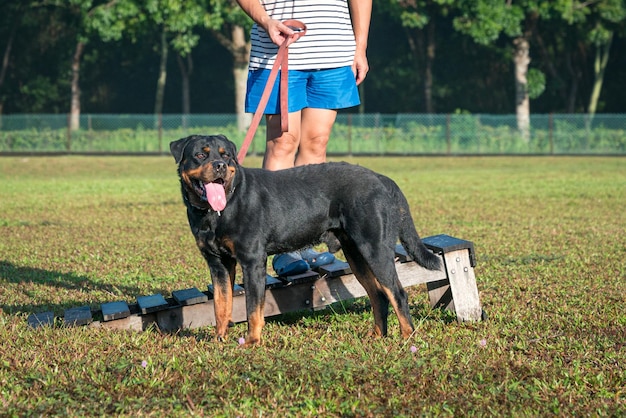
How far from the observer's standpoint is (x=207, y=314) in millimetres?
5305

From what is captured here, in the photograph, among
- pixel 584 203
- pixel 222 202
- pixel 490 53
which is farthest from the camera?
pixel 490 53

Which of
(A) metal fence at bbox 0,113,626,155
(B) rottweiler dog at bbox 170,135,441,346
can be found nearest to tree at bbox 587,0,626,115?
(A) metal fence at bbox 0,113,626,155

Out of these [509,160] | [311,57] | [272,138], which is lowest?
[509,160]

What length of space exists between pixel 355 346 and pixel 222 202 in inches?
41.5

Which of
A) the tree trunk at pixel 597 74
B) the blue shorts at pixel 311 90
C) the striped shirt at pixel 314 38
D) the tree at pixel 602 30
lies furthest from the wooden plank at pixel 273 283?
the tree trunk at pixel 597 74

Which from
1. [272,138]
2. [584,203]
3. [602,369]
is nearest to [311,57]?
[272,138]

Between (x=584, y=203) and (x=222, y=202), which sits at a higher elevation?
(x=222, y=202)

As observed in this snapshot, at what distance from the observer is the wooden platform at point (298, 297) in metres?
5.10

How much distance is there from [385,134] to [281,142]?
31.6m

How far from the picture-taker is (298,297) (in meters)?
5.43

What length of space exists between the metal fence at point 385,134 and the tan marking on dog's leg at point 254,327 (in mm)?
30767

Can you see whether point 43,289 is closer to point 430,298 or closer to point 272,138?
point 272,138

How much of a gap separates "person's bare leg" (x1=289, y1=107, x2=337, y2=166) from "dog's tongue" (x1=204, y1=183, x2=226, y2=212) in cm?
144

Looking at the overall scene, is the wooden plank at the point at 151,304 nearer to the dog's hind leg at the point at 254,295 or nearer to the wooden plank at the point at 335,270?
the dog's hind leg at the point at 254,295
